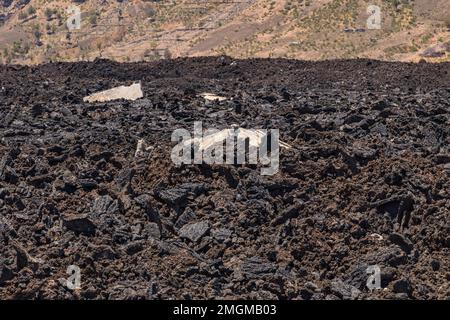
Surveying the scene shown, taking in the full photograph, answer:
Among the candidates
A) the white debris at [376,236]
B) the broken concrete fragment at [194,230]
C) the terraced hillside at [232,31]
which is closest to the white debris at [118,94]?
the broken concrete fragment at [194,230]

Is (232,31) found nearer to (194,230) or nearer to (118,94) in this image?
(118,94)

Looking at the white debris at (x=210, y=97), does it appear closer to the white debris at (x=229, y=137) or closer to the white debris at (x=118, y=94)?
the white debris at (x=118, y=94)

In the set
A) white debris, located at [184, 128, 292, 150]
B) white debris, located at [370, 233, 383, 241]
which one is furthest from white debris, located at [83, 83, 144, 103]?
white debris, located at [370, 233, 383, 241]

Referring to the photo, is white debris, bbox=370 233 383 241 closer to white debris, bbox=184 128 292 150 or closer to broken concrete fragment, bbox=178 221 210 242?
broken concrete fragment, bbox=178 221 210 242

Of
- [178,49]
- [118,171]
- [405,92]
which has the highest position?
[118,171]

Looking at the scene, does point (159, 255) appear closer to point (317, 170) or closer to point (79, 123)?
point (317, 170)

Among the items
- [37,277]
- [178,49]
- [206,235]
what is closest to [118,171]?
[206,235]
